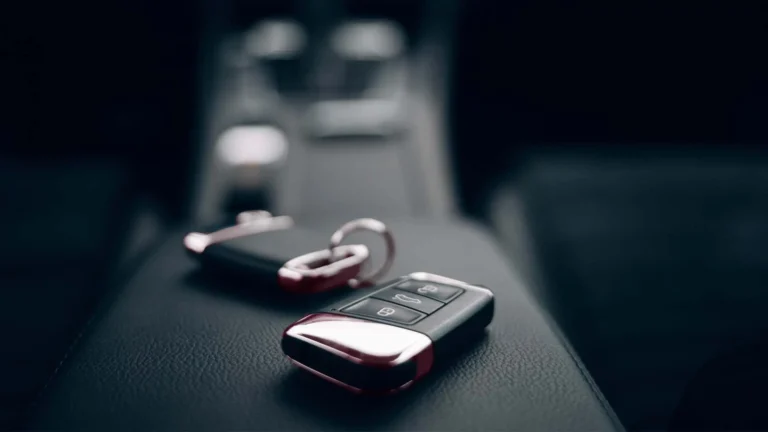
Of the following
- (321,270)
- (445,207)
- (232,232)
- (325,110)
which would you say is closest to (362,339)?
(321,270)

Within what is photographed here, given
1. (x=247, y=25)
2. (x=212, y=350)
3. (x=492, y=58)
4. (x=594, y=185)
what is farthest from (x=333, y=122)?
(x=212, y=350)

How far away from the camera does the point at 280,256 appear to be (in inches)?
18.8

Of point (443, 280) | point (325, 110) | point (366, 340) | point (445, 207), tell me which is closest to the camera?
point (366, 340)

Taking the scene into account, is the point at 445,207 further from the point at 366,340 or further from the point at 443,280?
the point at 366,340

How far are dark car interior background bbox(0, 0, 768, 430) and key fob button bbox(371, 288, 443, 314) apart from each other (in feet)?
0.13

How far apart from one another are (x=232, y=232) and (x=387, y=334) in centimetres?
24

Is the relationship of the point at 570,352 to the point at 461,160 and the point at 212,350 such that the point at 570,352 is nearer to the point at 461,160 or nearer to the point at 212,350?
the point at 212,350

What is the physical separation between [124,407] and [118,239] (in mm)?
592

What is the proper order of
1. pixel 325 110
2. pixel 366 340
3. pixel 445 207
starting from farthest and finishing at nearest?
pixel 325 110 < pixel 445 207 < pixel 366 340

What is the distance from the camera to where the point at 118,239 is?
88 centimetres

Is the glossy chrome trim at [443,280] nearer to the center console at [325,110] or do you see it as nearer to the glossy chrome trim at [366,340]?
the glossy chrome trim at [366,340]

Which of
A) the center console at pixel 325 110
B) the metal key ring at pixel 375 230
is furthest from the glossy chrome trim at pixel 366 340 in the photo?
the center console at pixel 325 110

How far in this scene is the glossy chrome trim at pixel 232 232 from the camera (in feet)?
1.72

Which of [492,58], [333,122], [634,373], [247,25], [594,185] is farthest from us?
[247,25]
